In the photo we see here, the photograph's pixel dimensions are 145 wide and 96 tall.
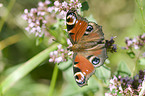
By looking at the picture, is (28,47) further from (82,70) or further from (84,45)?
(82,70)

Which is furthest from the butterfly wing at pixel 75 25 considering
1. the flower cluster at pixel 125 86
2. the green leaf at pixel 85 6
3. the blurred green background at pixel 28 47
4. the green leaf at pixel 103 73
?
the blurred green background at pixel 28 47

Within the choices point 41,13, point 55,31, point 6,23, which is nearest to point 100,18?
point 55,31

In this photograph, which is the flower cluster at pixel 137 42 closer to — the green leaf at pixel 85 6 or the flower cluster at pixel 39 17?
the green leaf at pixel 85 6

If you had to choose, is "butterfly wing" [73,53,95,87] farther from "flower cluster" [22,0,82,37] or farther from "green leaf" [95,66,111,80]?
"flower cluster" [22,0,82,37]

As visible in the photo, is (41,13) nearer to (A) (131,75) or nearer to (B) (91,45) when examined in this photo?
(B) (91,45)

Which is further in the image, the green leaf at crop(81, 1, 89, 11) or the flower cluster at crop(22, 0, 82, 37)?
the flower cluster at crop(22, 0, 82, 37)

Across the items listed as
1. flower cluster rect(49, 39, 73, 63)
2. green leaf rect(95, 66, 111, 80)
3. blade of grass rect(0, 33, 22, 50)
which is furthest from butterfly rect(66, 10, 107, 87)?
blade of grass rect(0, 33, 22, 50)

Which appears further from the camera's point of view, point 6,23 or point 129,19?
point 129,19
